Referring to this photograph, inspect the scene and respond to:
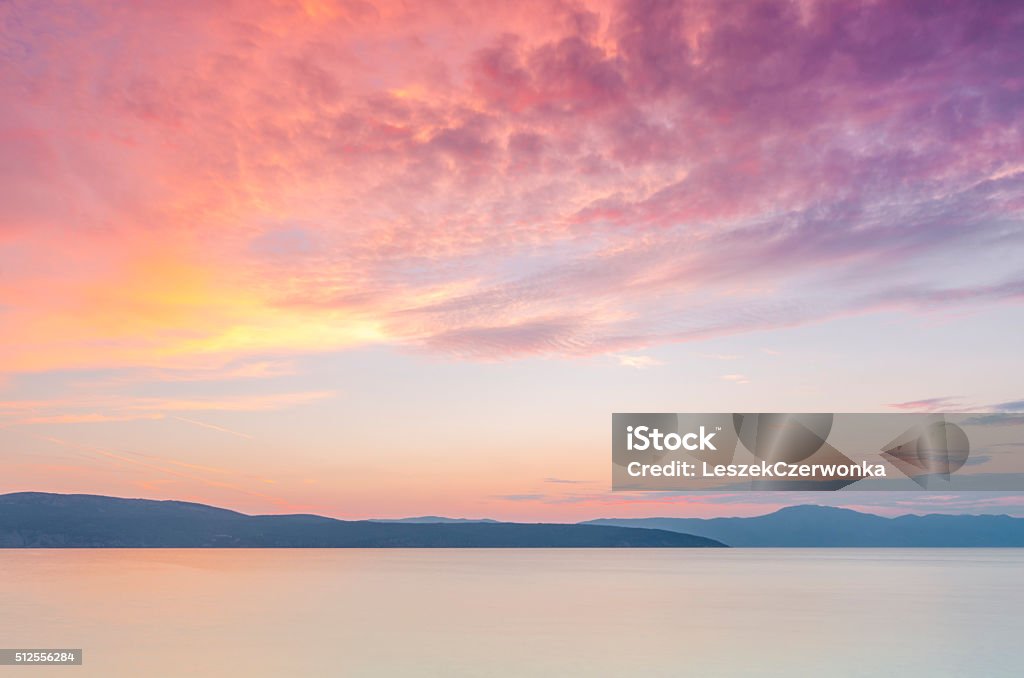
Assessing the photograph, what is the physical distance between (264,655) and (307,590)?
181ft

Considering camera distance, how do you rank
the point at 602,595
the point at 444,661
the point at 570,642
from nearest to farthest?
the point at 444,661
the point at 570,642
the point at 602,595

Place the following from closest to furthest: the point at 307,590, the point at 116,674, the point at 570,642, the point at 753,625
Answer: the point at 116,674 → the point at 570,642 → the point at 753,625 → the point at 307,590

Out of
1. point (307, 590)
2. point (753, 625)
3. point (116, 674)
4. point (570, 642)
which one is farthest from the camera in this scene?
point (307, 590)

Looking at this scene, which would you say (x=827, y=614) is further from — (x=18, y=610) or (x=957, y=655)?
(x=18, y=610)

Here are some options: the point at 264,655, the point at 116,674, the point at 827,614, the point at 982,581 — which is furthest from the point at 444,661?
the point at 982,581

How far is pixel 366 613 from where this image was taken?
6631 cm

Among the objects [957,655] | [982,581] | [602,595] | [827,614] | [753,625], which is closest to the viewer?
[957,655]

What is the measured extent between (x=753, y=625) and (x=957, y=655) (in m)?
14.2

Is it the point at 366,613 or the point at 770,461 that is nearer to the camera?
the point at 770,461

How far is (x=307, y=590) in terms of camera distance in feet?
316

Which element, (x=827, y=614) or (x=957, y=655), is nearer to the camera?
(x=957, y=655)

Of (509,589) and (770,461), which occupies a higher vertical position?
(770,461)

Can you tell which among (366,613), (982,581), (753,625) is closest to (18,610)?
(366,613)

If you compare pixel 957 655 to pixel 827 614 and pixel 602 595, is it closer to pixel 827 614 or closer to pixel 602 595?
pixel 827 614
